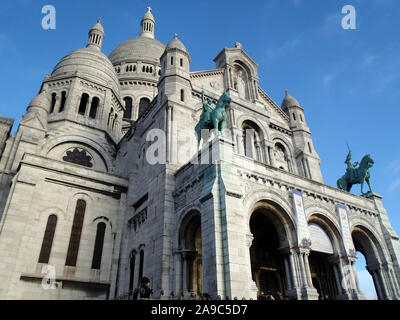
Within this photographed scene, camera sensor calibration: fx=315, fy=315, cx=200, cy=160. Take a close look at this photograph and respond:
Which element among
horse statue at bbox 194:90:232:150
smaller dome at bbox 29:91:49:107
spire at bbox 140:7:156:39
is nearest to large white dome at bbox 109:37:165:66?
spire at bbox 140:7:156:39

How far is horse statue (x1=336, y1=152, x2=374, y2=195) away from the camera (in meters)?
22.8

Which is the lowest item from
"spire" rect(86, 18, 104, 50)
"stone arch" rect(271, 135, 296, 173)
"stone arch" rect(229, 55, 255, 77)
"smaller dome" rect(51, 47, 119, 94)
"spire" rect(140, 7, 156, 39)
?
"stone arch" rect(271, 135, 296, 173)

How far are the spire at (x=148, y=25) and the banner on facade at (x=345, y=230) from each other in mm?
53037

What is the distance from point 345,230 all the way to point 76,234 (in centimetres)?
1689

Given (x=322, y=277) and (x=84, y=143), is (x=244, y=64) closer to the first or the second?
(x=84, y=143)

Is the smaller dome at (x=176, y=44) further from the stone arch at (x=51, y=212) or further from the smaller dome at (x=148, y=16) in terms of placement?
the smaller dome at (x=148, y=16)

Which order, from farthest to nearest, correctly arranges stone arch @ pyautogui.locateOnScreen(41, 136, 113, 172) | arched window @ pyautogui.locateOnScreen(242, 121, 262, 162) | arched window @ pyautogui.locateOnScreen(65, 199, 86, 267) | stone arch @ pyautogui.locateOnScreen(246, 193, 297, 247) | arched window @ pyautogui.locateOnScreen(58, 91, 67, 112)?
arched window @ pyautogui.locateOnScreen(58, 91, 67, 112), stone arch @ pyautogui.locateOnScreen(41, 136, 113, 172), arched window @ pyautogui.locateOnScreen(242, 121, 262, 162), arched window @ pyautogui.locateOnScreen(65, 199, 86, 267), stone arch @ pyautogui.locateOnScreen(246, 193, 297, 247)

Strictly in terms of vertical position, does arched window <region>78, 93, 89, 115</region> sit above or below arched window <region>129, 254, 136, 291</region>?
above

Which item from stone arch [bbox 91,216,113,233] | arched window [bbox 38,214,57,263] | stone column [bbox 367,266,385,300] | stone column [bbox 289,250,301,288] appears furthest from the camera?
stone arch [bbox 91,216,113,233]

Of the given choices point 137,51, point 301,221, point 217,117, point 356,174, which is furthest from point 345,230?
point 137,51

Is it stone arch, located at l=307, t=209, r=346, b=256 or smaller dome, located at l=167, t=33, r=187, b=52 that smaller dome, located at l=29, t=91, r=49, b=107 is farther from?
stone arch, located at l=307, t=209, r=346, b=256

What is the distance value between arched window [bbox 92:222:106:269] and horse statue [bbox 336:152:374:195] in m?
17.8

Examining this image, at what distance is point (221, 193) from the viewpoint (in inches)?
559

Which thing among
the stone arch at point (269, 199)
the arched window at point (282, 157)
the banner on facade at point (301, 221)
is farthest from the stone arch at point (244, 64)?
the stone arch at point (269, 199)
